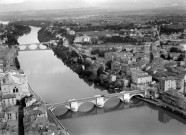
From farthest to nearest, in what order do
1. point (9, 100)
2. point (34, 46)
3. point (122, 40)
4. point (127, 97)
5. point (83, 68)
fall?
point (122, 40)
point (34, 46)
point (83, 68)
point (127, 97)
point (9, 100)

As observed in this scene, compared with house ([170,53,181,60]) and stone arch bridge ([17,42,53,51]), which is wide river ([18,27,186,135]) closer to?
house ([170,53,181,60])

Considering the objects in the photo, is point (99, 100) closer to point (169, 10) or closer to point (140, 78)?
point (140, 78)

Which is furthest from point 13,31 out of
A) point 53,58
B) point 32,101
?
point 32,101

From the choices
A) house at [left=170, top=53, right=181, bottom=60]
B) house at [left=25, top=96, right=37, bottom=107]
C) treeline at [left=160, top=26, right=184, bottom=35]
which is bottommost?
house at [left=170, top=53, right=181, bottom=60]

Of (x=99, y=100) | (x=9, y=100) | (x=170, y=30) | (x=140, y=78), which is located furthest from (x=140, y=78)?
(x=170, y=30)

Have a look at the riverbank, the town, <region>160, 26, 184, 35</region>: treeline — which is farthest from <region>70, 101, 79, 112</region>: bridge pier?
<region>160, 26, 184, 35</region>: treeline

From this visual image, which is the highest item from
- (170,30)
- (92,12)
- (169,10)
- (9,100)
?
(169,10)

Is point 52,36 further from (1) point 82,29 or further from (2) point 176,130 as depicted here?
(2) point 176,130

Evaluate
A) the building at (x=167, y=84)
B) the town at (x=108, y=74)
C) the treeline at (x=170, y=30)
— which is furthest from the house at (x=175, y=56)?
the treeline at (x=170, y=30)

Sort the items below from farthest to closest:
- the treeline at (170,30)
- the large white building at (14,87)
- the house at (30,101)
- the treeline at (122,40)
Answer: the treeline at (170,30), the treeline at (122,40), the large white building at (14,87), the house at (30,101)

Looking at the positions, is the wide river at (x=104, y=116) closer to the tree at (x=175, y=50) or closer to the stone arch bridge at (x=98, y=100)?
the stone arch bridge at (x=98, y=100)

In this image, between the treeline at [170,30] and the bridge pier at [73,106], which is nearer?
the bridge pier at [73,106]

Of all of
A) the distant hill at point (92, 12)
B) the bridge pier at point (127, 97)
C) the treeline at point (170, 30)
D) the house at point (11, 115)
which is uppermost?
the distant hill at point (92, 12)
